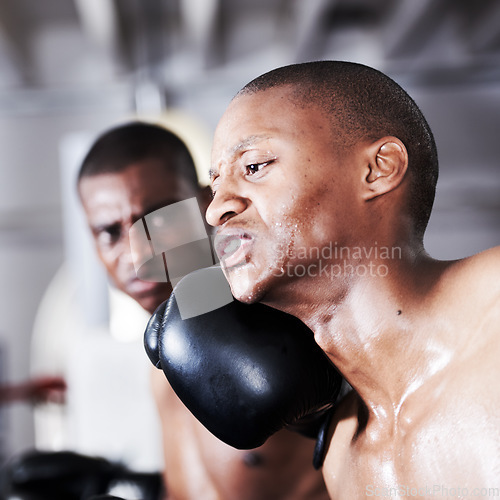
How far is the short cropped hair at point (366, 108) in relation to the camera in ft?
2.46

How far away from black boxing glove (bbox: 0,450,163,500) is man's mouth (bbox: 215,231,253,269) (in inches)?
41.6

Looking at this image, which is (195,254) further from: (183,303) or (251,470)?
(251,470)

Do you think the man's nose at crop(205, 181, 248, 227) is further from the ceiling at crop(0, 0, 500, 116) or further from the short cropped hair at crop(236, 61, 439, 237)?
the ceiling at crop(0, 0, 500, 116)

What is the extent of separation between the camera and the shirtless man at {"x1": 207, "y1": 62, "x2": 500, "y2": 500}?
72 centimetres

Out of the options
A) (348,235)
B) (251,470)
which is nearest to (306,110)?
(348,235)

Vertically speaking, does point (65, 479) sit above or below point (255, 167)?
below

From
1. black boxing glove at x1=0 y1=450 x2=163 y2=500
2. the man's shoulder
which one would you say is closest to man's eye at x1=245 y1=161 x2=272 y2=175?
the man's shoulder

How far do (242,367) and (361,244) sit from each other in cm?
22

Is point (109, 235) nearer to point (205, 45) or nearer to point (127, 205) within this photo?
point (127, 205)

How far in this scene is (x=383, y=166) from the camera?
751mm

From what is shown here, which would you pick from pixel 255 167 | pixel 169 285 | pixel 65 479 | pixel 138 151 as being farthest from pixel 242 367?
pixel 65 479

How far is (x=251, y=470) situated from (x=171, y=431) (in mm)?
369

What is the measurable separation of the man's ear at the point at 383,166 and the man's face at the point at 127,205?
666mm

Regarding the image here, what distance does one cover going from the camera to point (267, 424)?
784 mm
